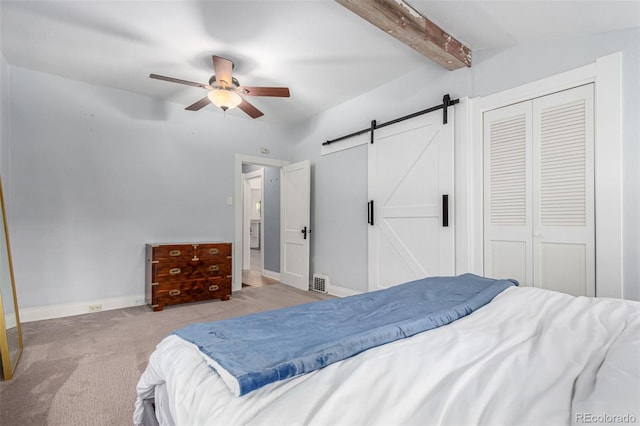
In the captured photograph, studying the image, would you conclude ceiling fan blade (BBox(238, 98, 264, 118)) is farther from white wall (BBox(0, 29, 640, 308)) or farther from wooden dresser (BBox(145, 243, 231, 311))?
wooden dresser (BBox(145, 243, 231, 311))

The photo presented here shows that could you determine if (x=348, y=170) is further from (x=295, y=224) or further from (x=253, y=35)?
(x=253, y=35)

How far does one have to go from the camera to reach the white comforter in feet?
2.10

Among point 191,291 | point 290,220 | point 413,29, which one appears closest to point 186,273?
point 191,291

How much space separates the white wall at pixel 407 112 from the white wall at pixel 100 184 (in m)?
1.48

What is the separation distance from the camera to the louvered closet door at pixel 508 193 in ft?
8.62

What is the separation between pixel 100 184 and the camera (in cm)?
369

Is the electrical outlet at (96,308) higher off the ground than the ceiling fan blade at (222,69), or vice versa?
the ceiling fan blade at (222,69)

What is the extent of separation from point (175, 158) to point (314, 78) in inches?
85.6

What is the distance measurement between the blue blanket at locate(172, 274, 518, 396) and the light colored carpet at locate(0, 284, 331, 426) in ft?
3.61

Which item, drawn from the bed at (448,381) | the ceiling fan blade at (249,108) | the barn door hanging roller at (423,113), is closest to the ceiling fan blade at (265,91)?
the ceiling fan blade at (249,108)

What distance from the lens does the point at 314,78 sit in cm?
355

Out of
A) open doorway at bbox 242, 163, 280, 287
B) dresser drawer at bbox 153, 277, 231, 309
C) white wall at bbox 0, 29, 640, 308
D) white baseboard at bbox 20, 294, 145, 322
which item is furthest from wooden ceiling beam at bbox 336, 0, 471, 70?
white baseboard at bbox 20, 294, 145, 322

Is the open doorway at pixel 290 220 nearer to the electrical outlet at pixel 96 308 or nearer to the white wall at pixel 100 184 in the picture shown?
the white wall at pixel 100 184

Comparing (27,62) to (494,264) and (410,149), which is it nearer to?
Answer: (410,149)
